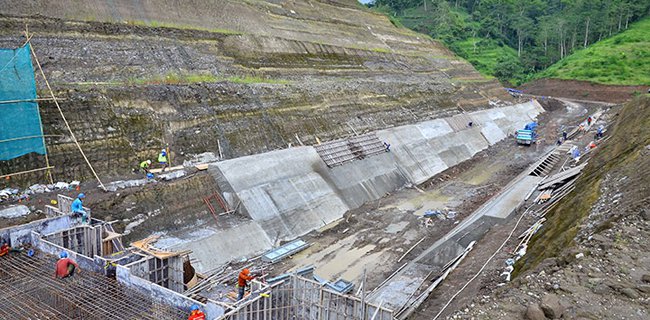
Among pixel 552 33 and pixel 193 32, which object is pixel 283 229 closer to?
pixel 193 32

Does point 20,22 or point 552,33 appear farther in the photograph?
point 552,33

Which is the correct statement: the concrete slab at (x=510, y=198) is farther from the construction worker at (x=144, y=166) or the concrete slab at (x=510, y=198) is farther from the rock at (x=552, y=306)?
the construction worker at (x=144, y=166)

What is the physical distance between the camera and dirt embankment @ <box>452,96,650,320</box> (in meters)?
9.43

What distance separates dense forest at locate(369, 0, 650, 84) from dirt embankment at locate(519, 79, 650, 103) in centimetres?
715

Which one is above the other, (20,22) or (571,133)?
(20,22)

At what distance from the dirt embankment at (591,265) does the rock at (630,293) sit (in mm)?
18

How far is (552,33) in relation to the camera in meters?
81.6

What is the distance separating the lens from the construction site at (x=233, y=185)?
40.3 feet

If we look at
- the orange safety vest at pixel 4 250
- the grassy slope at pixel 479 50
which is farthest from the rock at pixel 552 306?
the grassy slope at pixel 479 50

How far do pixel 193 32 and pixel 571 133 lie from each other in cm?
3607

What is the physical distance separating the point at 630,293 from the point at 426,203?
16853 millimetres

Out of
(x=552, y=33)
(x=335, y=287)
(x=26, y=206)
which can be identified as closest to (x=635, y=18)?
(x=552, y=33)

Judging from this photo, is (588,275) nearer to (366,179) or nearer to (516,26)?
(366,179)

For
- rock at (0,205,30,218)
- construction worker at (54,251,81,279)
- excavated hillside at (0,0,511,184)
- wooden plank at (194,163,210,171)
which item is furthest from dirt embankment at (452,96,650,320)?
excavated hillside at (0,0,511,184)
